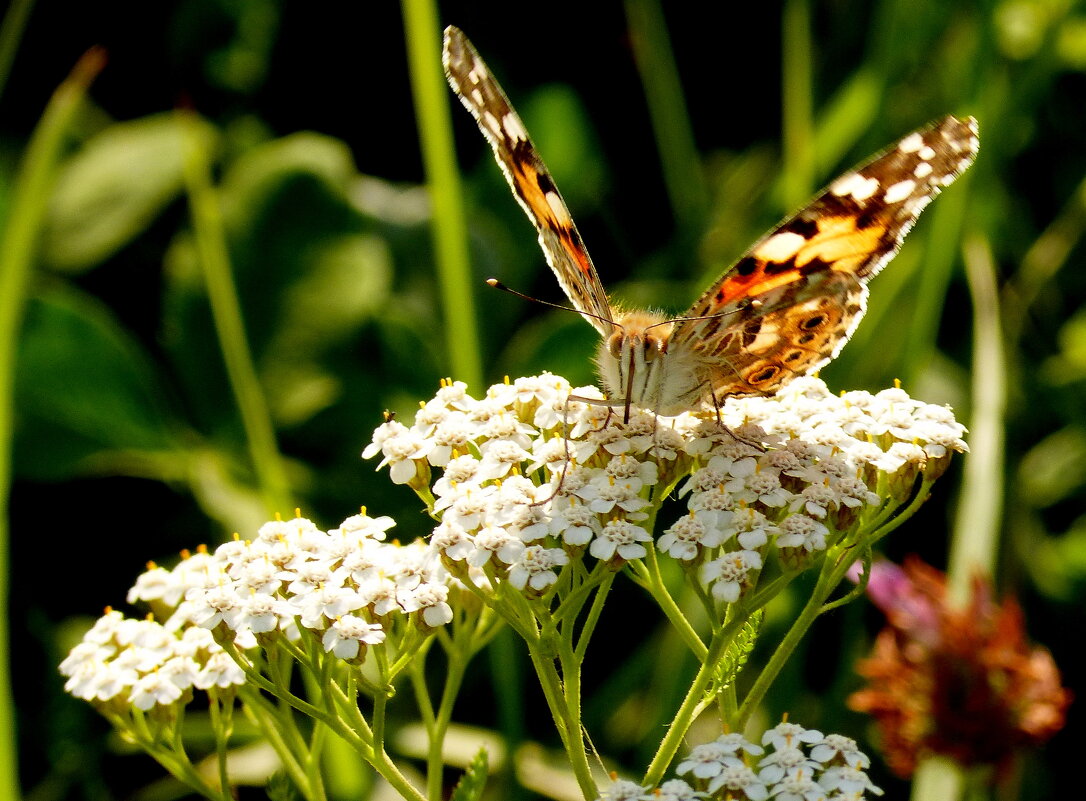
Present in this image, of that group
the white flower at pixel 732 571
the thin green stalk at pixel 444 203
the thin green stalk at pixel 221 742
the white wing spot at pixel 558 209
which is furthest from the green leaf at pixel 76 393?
the white flower at pixel 732 571

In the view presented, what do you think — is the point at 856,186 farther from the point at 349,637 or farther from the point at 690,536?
the point at 349,637

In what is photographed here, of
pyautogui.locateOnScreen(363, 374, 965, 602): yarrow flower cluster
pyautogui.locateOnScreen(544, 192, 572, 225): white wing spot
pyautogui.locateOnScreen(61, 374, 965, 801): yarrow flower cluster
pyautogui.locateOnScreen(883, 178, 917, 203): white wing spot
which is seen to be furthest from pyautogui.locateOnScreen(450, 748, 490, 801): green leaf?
pyautogui.locateOnScreen(883, 178, 917, 203): white wing spot

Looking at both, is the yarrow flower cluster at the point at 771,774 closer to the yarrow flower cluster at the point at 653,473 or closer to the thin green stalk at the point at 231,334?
the yarrow flower cluster at the point at 653,473

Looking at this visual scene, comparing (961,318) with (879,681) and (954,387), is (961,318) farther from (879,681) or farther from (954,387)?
(879,681)

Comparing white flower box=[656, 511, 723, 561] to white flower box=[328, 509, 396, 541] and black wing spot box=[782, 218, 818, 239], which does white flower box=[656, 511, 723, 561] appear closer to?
white flower box=[328, 509, 396, 541]

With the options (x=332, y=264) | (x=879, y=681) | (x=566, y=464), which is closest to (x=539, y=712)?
(x=879, y=681)
